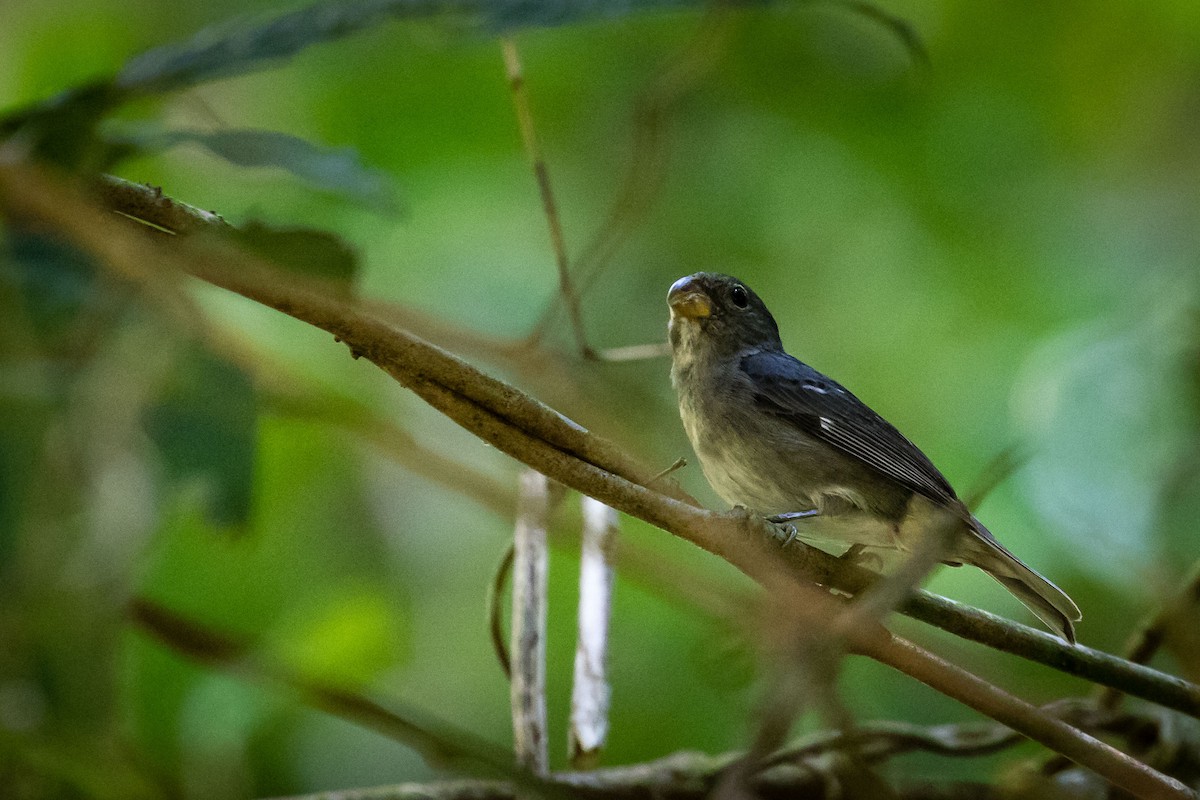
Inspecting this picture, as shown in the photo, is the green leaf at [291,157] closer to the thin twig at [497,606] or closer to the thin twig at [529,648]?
the thin twig at [529,648]

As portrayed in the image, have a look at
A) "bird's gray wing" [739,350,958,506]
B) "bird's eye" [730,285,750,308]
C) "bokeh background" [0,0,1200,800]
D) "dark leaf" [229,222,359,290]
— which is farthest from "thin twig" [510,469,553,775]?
"bird's eye" [730,285,750,308]

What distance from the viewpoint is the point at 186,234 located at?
126 centimetres

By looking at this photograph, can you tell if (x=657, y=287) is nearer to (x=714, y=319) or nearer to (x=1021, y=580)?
(x=714, y=319)

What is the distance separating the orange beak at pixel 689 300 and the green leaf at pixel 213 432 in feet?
5.69

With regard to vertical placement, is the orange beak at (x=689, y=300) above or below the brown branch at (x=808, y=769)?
above

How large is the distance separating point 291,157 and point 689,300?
1.69 m

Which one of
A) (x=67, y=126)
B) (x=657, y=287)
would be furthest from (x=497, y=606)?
(x=657, y=287)

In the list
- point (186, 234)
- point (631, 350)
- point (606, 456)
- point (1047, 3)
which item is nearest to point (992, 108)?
point (1047, 3)

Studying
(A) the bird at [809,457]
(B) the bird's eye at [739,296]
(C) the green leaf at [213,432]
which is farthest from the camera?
(B) the bird's eye at [739,296]

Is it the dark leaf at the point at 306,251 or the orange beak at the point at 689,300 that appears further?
the orange beak at the point at 689,300

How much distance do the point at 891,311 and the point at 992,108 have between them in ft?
3.12

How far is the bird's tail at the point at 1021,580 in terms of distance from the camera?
2.30m

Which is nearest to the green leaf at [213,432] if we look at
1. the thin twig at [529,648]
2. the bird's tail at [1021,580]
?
the thin twig at [529,648]

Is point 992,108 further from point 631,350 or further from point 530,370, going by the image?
point 530,370
